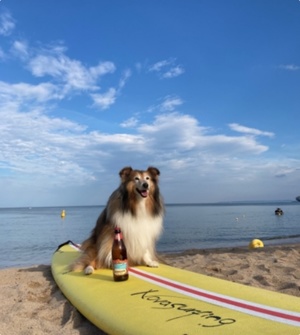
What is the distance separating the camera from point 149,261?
437 centimetres

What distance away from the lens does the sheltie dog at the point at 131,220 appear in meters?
4.10

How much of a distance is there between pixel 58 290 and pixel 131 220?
136 cm

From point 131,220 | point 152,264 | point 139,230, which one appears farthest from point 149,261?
point 131,220

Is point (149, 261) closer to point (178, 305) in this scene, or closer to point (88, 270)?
point (88, 270)

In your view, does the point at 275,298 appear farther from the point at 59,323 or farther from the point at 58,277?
the point at 58,277

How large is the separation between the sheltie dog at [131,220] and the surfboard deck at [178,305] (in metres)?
0.38

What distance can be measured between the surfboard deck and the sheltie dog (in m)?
0.38

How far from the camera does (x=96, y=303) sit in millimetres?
2877

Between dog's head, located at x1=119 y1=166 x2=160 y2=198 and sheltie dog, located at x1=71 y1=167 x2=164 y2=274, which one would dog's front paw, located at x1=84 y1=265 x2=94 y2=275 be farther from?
dog's head, located at x1=119 y1=166 x2=160 y2=198

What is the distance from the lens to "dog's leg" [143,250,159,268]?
430cm

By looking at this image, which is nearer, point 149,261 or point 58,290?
point 58,290

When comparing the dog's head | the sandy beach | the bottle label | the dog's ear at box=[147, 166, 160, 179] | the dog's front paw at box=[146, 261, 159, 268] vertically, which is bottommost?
the sandy beach

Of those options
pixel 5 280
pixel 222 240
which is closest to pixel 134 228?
pixel 5 280

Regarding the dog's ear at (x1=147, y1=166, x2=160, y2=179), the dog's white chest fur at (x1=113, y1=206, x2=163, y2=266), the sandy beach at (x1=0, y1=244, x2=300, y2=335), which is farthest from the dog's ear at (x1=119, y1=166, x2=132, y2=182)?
the sandy beach at (x1=0, y1=244, x2=300, y2=335)
